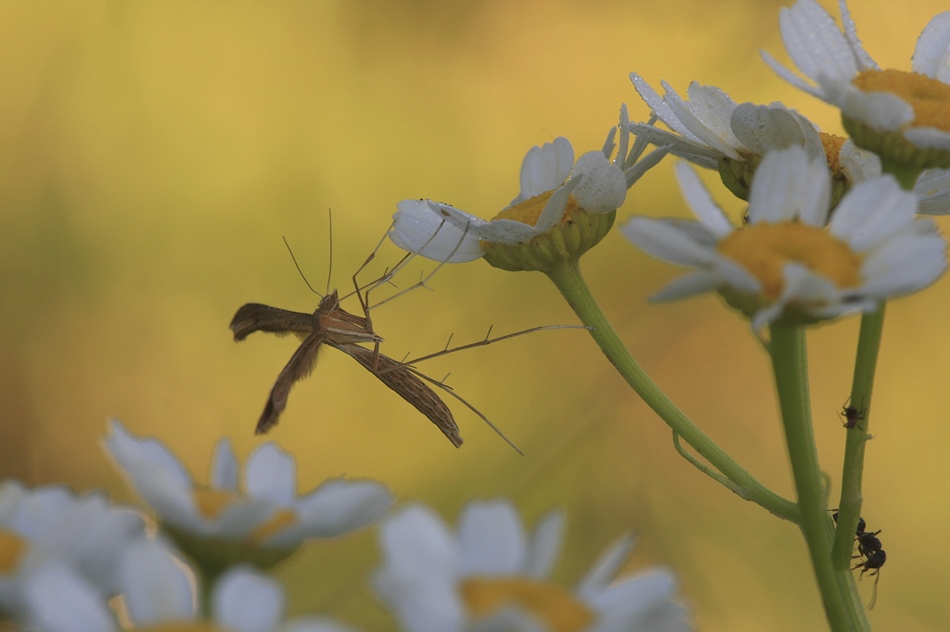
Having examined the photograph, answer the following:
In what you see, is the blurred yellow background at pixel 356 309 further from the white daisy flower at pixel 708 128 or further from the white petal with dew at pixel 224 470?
the white petal with dew at pixel 224 470

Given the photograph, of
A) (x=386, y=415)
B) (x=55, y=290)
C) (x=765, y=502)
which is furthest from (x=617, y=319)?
(x=765, y=502)

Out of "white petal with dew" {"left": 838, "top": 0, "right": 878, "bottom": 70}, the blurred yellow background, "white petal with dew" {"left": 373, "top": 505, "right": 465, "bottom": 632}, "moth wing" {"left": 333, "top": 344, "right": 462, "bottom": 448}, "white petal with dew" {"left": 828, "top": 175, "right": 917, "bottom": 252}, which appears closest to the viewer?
"white petal with dew" {"left": 373, "top": 505, "right": 465, "bottom": 632}

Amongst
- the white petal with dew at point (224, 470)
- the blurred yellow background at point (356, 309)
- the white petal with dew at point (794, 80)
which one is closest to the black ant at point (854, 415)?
the white petal with dew at point (794, 80)

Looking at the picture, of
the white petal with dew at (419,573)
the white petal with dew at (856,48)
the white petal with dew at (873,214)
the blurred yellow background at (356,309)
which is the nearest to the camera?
the white petal with dew at (419,573)

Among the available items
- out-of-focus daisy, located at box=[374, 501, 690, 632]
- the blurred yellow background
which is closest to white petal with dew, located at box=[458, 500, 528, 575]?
out-of-focus daisy, located at box=[374, 501, 690, 632]

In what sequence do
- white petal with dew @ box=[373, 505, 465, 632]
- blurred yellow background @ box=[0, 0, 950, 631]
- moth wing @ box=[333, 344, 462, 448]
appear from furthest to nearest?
blurred yellow background @ box=[0, 0, 950, 631]
moth wing @ box=[333, 344, 462, 448]
white petal with dew @ box=[373, 505, 465, 632]

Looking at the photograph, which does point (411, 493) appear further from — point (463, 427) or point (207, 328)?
point (207, 328)

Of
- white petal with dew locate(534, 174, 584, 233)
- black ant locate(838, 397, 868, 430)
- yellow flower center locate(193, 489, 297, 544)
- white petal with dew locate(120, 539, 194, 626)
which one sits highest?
white petal with dew locate(534, 174, 584, 233)

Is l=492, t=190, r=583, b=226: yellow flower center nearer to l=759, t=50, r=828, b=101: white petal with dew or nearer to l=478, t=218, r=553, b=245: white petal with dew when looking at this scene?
l=478, t=218, r=553, b=245: white petal with dew

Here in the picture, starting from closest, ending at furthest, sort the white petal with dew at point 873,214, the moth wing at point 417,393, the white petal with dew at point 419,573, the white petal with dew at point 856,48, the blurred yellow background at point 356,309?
the white petal with dew at point 419,573 → the white petal with dew at point 873,214 → the white petal with dew at point 856,48 → the moth wing at point 417,393 → the blurred yellow background at point 356,309
